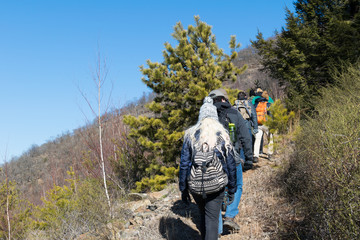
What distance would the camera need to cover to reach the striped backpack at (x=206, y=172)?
290cm

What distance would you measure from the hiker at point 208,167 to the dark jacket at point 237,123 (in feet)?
3.10

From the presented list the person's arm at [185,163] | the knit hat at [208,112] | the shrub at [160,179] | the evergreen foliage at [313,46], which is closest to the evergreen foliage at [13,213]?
the shrub at [160,179]

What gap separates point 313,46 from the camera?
33.2ft

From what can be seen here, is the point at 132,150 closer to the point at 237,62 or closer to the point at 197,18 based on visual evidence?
the point at 197,18

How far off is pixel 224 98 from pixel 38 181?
1565 inches

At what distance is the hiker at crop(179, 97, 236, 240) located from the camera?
2.93 m

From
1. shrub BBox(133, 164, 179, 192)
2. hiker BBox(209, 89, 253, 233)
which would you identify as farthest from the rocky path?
shrub BBox(133, 164, 179, 192)

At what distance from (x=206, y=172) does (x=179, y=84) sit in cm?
503

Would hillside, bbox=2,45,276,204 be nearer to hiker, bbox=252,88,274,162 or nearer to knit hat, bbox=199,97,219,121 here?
hiker, bbox=252,88,274,162

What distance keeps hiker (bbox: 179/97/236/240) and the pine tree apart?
4.24 m

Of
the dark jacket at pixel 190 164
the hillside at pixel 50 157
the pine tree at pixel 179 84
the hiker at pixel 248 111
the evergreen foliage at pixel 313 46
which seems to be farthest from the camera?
the hillside at pixel 50 157

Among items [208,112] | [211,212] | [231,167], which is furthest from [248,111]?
[211,212]

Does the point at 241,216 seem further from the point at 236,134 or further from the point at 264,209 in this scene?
the point at 236,134

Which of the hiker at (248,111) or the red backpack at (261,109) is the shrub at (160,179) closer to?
the hiker at (248,111)
